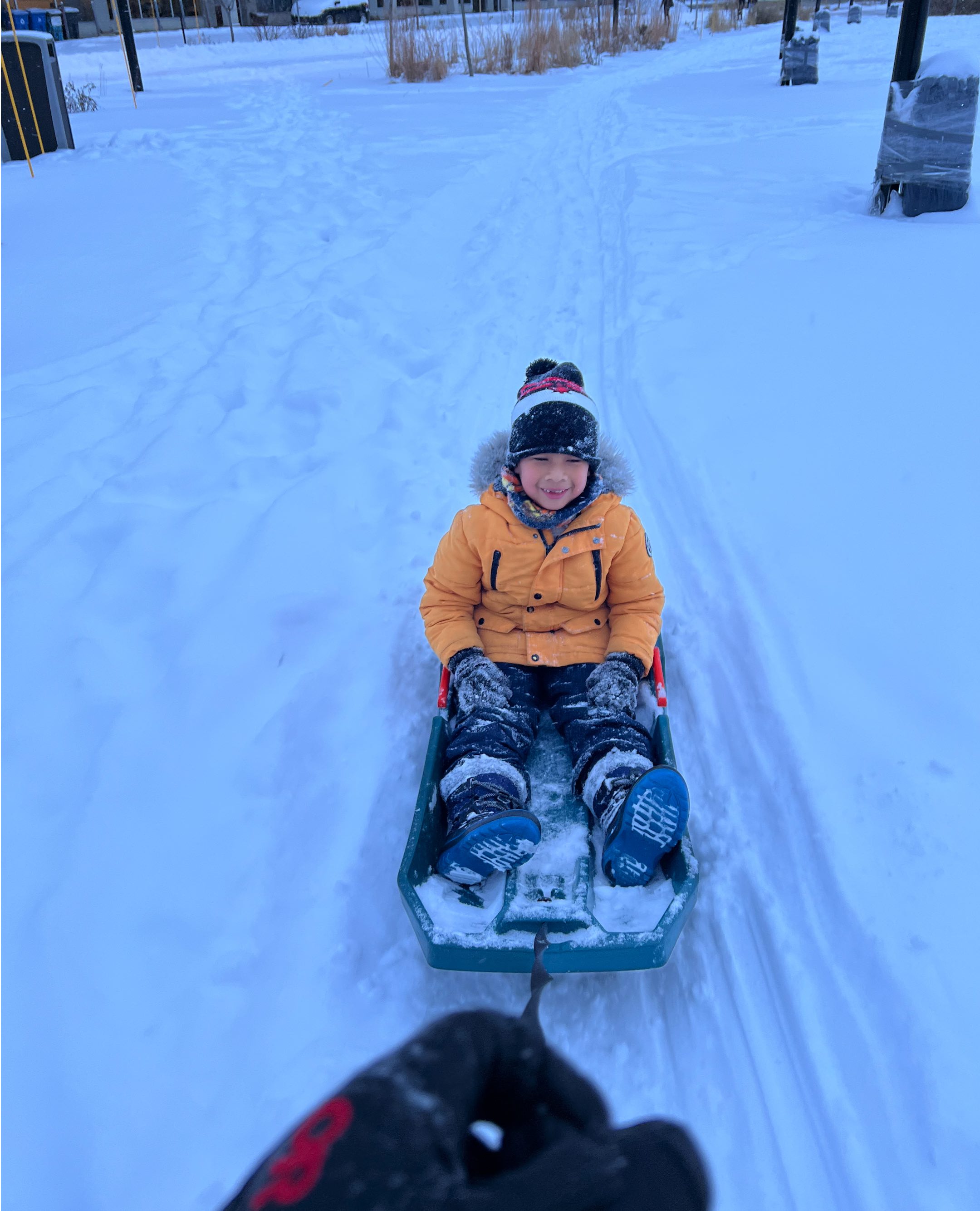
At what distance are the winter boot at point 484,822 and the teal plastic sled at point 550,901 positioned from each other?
56 mm

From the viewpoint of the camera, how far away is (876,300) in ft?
13.0

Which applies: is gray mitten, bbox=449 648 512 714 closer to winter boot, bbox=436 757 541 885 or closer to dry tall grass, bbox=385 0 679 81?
winter boot, bbox=436 757 541 885

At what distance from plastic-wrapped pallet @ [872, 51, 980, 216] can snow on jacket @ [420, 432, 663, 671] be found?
13.3ft

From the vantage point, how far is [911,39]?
490 cm

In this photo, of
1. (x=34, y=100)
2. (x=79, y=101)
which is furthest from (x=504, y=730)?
(x=79, y=101)

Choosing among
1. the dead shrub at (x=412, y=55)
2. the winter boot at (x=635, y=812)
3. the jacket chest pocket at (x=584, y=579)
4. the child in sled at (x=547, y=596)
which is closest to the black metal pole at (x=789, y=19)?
the dead shrub at (x=412, y=55)

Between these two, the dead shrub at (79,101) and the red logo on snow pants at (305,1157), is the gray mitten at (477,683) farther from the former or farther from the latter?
the dead shrub at (79,101)

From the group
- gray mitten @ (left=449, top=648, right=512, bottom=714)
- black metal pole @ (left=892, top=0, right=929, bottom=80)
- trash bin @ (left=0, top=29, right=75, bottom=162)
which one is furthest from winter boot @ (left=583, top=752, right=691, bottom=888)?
trash bin @ (left=0, top=29, right=75, bottom=162)

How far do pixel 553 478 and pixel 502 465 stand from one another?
0.74ft

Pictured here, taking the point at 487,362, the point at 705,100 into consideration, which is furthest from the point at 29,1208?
the point at 705,100

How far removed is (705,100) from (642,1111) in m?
11.4

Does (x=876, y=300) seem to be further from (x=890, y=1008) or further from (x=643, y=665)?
(x=890, y=1008)

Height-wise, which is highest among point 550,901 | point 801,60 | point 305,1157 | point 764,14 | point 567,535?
point 764,14

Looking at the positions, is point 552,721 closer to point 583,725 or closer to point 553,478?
point 583,725
